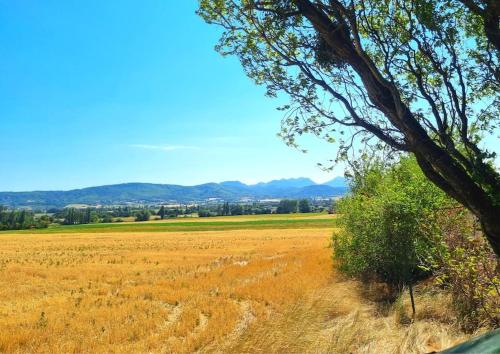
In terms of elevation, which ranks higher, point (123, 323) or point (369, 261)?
point (369, 261)

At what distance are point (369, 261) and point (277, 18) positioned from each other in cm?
1473

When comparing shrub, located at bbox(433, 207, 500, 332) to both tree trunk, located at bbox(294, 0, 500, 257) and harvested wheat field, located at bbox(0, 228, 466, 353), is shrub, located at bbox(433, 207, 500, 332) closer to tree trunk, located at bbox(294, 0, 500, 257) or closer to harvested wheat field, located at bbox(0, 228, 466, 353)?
harvested wheat field, located at bbox(0, 228, 466, 353)

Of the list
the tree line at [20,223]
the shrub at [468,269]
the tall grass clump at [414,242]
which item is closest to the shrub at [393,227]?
the tall grass clump at [414,242]

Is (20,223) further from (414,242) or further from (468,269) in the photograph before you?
(468,269)

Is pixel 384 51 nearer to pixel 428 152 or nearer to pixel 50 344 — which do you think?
pixel 428 152

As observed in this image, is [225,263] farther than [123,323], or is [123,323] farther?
[225,263]

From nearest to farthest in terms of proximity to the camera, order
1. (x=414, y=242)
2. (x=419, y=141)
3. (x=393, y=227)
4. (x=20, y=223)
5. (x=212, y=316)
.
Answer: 1. (x=419, y=141)
2. (x=414, y=242)
3. (x=212, y=316)
4. (x=393, y=227)
5. (x=20, y=223)

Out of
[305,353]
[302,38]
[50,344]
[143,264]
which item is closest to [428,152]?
[302,38]

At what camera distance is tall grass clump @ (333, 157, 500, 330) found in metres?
9.55

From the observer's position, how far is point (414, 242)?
14.8m

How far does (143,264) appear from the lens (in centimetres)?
3800

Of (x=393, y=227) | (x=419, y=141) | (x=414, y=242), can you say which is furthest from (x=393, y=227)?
(x=419, y=141)

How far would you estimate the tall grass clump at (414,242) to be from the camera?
9547 millimetres

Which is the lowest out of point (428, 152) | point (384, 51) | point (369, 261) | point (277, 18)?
point (369, 261)
